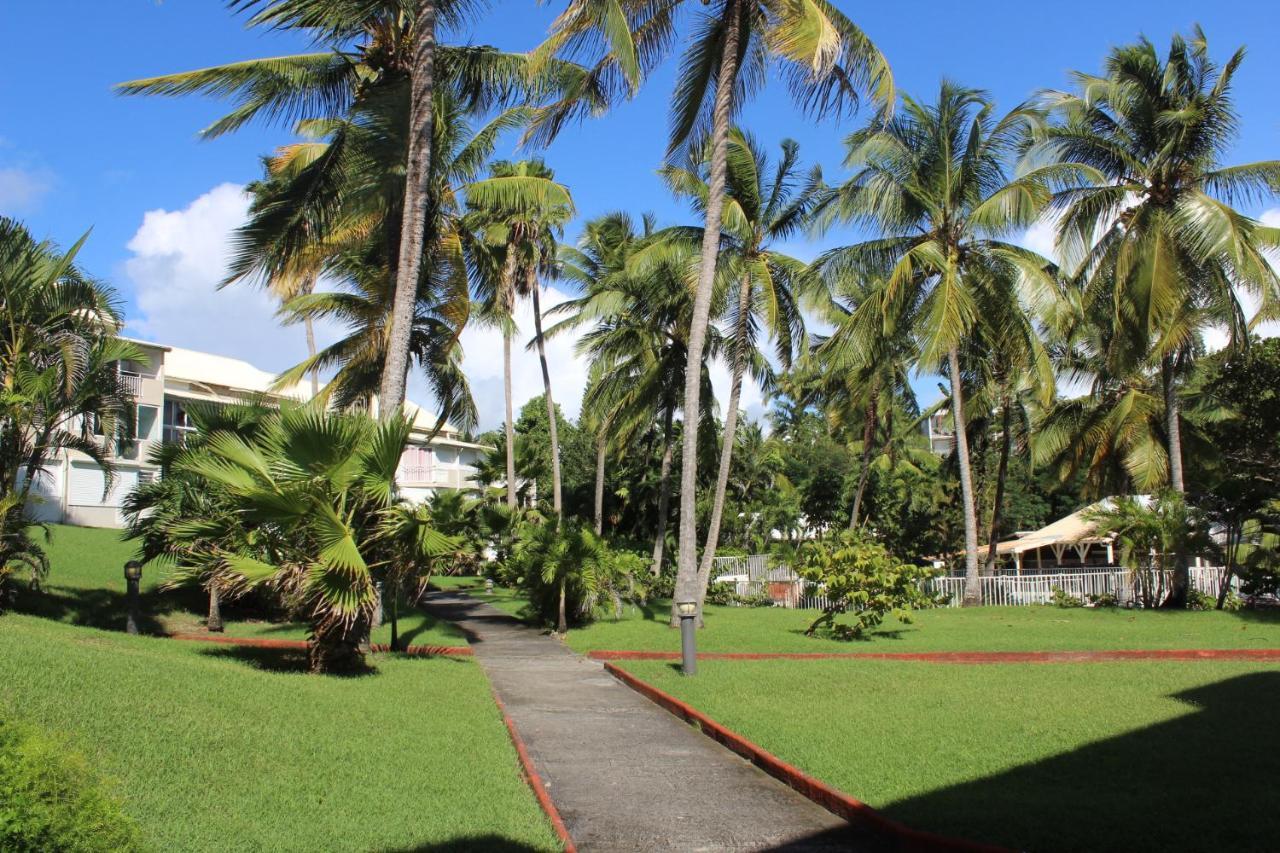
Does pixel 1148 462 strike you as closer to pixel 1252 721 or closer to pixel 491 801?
pixel 1252 721

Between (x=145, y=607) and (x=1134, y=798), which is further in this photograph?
(x=145, y=607)

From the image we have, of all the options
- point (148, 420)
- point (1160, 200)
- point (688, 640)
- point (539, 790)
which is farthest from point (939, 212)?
point (148, 420)

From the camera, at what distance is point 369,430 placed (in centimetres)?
1170

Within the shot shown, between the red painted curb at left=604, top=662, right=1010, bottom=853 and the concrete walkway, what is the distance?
7 cm

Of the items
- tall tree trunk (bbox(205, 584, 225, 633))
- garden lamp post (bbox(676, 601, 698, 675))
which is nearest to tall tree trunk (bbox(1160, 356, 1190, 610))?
garden lamp post (bbox(676, 601, 698, 675))

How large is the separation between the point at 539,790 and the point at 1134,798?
3.90 metres

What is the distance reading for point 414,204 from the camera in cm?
1509

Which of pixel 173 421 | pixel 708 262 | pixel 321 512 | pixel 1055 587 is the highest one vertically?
pixel 708 262

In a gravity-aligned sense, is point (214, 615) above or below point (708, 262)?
below

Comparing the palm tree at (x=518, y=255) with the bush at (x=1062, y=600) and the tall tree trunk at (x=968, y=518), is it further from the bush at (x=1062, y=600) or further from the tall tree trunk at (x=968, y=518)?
the bush at (x=1062, y=600)

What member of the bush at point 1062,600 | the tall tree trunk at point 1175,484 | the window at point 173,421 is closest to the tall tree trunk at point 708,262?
the bush at point 1062,600

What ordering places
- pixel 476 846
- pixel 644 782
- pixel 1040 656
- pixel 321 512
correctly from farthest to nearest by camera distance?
pixel 1040 656, pixel 321 512, pixel 644 782, pixel 476 846

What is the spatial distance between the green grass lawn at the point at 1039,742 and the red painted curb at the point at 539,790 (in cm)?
196

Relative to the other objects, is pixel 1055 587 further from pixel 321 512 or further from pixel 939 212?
pixel 321 512
